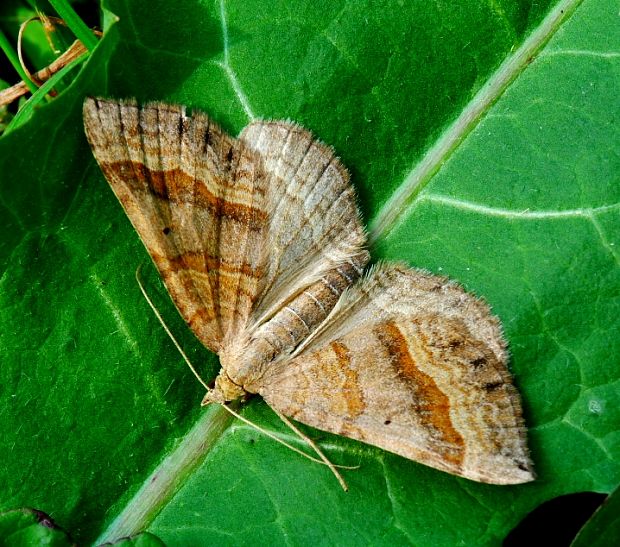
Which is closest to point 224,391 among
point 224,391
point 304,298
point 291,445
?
Answer: point 224,391

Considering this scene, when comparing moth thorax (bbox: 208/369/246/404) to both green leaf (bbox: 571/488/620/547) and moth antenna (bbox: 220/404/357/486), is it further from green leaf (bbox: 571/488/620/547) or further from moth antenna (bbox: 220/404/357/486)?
green leaf (bbox: 571/488/620/547)

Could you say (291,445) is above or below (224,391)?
below

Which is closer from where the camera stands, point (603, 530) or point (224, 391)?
point (603, 530)

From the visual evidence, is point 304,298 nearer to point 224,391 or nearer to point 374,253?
point 374,253

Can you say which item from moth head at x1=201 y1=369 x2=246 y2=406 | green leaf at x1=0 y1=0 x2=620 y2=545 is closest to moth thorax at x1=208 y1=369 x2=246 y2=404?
moth head at x1=201 y1=369 x2=246 y2=406

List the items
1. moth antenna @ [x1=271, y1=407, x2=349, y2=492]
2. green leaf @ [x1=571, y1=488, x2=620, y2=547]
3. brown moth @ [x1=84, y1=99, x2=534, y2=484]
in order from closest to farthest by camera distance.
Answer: green leaf @ [x1=571, y1=488, x2=620, y2=547] < brown moth @ [x1=84, y1=99, x2=534, y2=484] < moth antenna @ [x1=271, y1=407, x2=349, y2=492]

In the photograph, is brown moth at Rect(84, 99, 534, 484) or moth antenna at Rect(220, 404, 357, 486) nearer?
brown moth at Rect(84, 99, 534, 484)

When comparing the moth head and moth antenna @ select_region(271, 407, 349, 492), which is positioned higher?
the moth head
